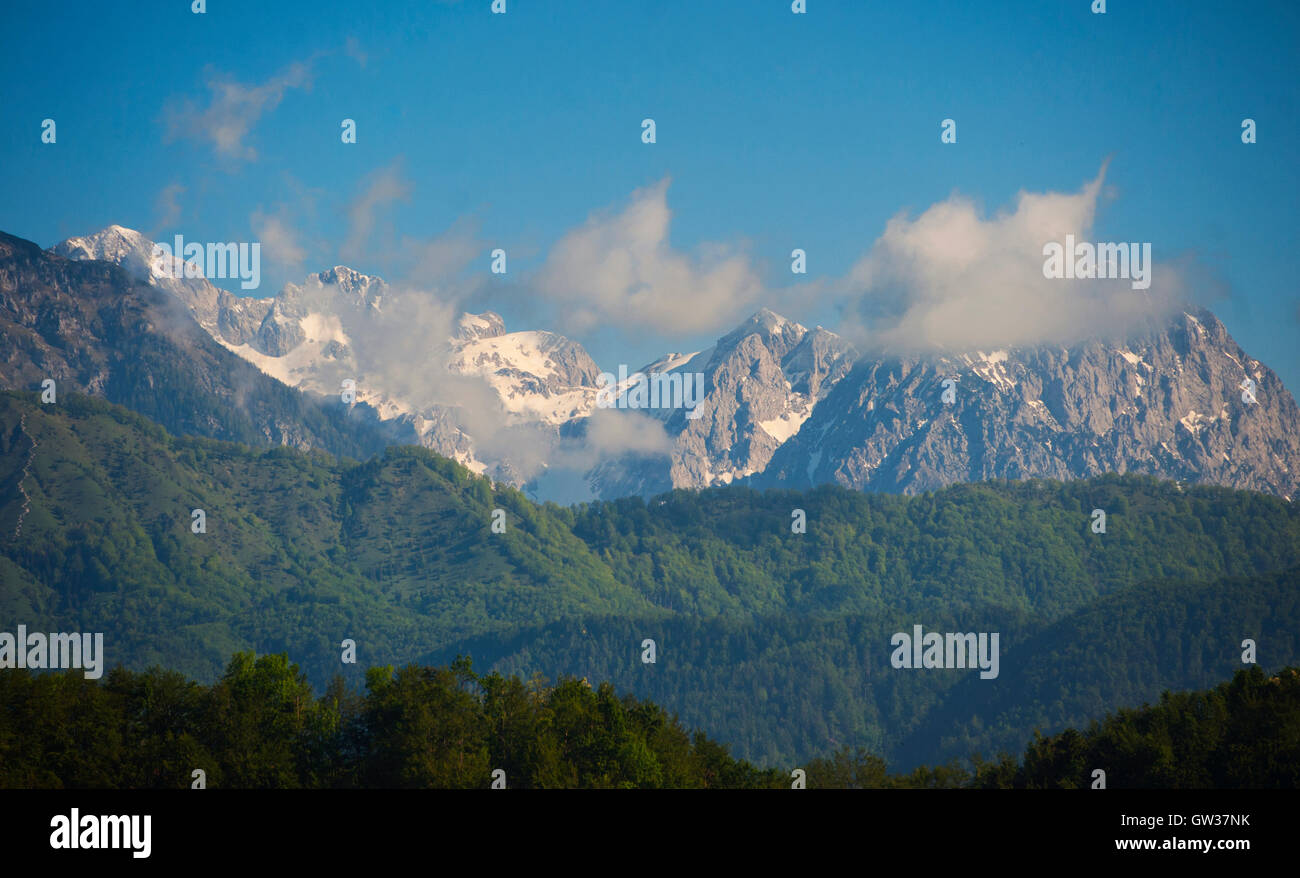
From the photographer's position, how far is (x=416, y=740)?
363ft

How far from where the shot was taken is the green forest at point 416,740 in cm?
10794

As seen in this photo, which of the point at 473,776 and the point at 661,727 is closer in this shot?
the point at 473,776

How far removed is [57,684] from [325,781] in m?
25.1

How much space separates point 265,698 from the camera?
12131cm

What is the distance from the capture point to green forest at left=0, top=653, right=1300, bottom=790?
354 ft
